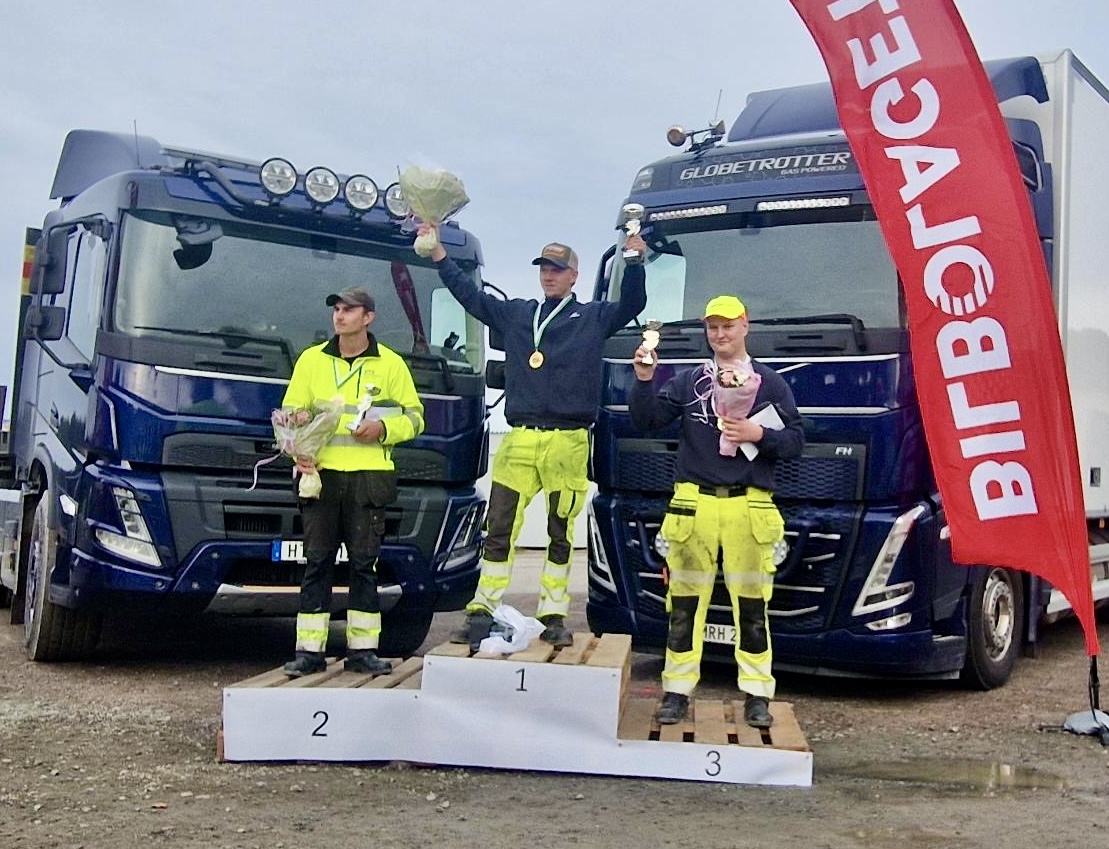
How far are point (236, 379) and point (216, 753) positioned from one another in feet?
7.81

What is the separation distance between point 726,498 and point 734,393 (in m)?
0.46

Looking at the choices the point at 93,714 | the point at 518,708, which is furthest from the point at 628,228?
the point at 93,714

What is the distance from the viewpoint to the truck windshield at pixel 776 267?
738 centimetres

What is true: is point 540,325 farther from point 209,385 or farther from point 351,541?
point 209,385

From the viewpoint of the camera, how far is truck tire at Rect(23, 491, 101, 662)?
8.04 m

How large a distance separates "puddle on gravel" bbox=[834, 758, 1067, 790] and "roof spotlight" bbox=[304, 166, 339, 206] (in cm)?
437

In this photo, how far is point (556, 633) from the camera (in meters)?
6.31

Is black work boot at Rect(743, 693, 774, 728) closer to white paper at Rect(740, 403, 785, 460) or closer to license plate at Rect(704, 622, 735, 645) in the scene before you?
white paper at Rect(740, 403, 785, 460)

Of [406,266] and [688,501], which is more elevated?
[406,266]

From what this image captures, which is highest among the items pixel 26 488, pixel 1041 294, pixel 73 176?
pixel 73 176

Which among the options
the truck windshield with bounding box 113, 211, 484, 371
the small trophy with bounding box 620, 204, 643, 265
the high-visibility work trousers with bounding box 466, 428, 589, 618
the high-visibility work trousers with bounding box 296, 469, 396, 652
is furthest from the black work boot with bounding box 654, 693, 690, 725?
the truck windshield with bounding box 113, 211, 484, 371

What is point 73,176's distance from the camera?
9.22 m

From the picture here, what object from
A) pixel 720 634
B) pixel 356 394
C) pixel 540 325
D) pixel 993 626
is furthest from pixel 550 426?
pixel 993 626

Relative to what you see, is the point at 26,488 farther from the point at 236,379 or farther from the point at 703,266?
the point at 703,266
